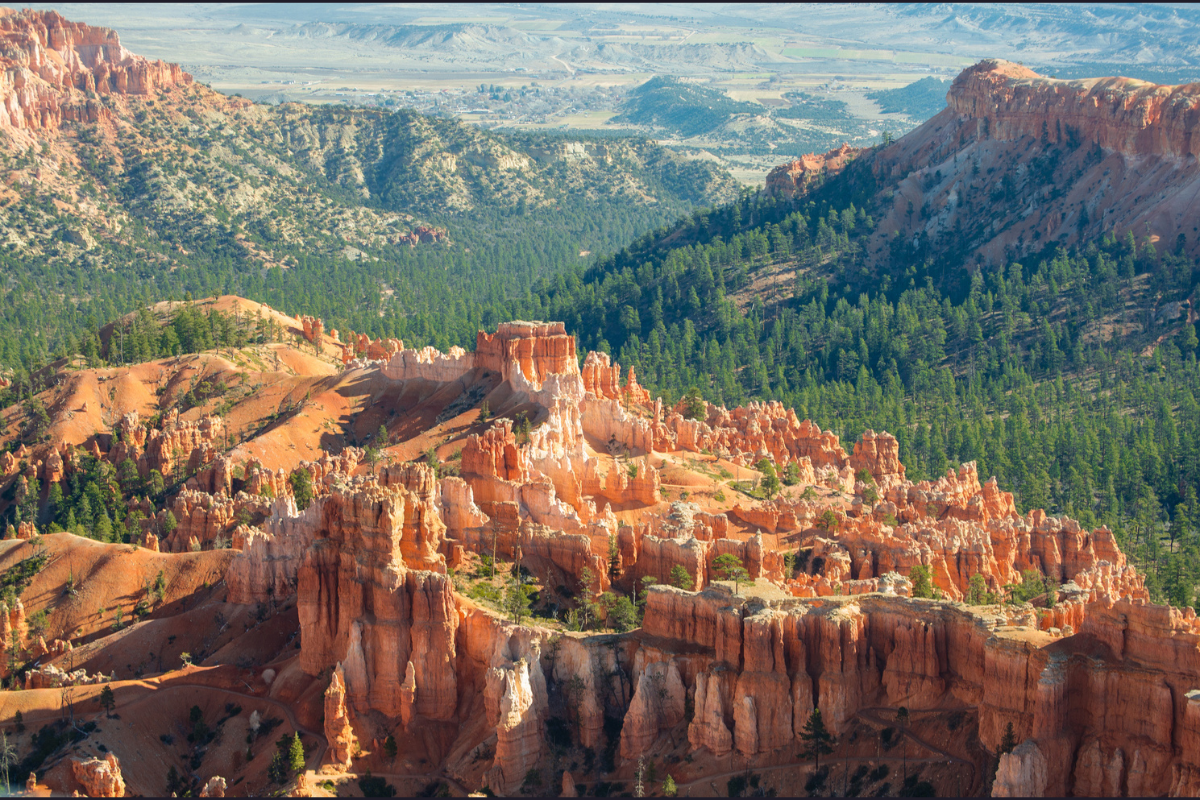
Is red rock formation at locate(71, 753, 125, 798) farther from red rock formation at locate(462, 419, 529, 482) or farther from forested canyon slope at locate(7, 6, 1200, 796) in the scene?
red rock formation at locate(462, 419, 529, 482)

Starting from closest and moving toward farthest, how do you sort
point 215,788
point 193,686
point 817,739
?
point 817,739
point 215,788
point 193,686

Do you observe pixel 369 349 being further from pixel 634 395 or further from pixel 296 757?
pixel 296 757

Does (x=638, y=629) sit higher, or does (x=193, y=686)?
(x=638, y=629)

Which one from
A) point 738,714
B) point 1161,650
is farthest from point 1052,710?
point 738,714

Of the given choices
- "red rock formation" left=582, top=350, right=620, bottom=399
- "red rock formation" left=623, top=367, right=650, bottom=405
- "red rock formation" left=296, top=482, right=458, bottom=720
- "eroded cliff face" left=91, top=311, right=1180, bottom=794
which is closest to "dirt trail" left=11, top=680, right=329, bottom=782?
"eroded cliff face" left=91, top=311, right=1180, bottom=794

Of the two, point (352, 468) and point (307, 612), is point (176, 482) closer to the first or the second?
point (352, 468)

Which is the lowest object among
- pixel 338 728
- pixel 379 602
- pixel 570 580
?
pixel 338 728

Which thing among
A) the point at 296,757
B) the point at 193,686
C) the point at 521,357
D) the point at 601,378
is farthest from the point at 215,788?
the point at 601,378

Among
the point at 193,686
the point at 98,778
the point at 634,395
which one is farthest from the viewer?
the point at 634,395
